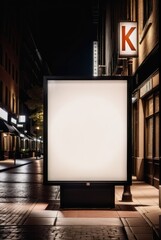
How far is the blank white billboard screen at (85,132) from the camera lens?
1184cm

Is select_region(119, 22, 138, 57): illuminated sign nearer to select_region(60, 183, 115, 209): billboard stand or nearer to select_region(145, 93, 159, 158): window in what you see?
select_region(145, 93, 159, 158): window

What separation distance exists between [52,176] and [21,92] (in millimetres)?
65939

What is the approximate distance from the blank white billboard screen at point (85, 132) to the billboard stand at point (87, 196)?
374mm

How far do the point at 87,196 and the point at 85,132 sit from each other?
1506 millimetres

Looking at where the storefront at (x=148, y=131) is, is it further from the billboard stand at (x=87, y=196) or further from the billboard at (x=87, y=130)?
the billboard stand at (x=87, y=196)

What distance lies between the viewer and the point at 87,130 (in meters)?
11.9

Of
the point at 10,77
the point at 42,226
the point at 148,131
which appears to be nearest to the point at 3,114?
the point at 10,77

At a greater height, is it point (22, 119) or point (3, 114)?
point (22, 119)

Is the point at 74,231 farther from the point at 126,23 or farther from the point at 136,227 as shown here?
the point at 126,23

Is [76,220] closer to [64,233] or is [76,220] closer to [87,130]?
[64,233]

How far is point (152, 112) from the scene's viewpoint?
20031 mm

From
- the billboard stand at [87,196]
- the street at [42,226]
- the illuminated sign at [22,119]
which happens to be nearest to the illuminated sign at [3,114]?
the illuminated sign at [22,119]

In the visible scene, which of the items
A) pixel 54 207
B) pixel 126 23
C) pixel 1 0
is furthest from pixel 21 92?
pixel 54 207

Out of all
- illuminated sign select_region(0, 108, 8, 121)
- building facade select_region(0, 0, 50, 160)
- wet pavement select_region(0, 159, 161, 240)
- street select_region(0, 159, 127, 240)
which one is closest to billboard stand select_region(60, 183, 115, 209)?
wet pavement select_region(0, 159, 161, 240)
